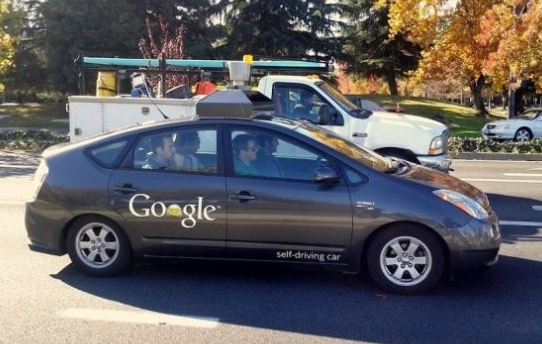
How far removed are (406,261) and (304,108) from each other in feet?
15.4

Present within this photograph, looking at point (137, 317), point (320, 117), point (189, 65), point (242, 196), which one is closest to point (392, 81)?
point (189, 65)

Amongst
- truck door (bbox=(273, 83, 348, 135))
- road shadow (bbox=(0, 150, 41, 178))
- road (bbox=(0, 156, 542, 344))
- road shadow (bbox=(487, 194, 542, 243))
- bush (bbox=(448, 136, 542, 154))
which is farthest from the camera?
bush (bbox=(448, 136, 542, 154))

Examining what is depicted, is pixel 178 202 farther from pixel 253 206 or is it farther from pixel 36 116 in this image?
pixel 36 116

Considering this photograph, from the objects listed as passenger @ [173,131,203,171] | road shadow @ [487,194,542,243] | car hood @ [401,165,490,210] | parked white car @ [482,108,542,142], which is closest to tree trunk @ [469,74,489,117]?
parked white car @ [482,108,542,142]

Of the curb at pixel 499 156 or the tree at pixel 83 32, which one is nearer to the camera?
the curb at pixel 499 156

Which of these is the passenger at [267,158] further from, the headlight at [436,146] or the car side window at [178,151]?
the headlight at [436,146]

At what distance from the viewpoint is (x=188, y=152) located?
5.51 meters

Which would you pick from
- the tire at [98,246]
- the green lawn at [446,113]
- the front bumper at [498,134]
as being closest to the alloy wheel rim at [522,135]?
the front bumper at [498,134]

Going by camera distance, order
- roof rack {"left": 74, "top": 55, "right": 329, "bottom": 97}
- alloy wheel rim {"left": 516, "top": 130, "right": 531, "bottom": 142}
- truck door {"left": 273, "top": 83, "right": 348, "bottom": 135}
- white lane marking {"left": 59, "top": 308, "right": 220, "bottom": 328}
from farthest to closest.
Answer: alloy wheel rim {"left": 516, "top": 130, "right": 531, "bottom": 142} → roof rack {"left": 74, "top": 55, "right": 329, "bottom": 97} → truck door {"left": 273, "top": 83, "right": 348, "bottom": 135} → white lane marking {"left": 59, "top": 308, "right": 220, "bottom": 328}

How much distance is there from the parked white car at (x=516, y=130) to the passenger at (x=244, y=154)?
17.7 meters

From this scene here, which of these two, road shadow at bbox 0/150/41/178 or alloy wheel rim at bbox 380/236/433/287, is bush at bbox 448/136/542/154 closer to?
road shadow at bbox 0/150/41/178

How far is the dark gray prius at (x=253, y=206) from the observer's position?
→ 5.11 m

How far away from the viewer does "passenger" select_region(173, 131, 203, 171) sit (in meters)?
5.46

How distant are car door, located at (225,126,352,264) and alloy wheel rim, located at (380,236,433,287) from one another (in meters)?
0.34
